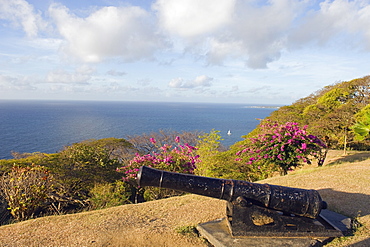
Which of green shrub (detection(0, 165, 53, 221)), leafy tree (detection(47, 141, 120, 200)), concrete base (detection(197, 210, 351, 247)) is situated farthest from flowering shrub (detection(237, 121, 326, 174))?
green shrub (detection(0, 165, 53, 221))

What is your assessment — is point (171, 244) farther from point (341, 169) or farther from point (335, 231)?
point (341, 169)

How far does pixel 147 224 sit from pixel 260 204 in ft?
7.62

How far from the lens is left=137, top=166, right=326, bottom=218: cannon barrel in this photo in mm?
4059

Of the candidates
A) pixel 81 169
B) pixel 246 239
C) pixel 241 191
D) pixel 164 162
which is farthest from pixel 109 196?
pixel 241 191

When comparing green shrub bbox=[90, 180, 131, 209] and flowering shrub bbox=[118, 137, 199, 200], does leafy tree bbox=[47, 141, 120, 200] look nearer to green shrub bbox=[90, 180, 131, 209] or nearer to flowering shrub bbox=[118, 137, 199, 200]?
flowering shrub bbox=[118, 137, 199, 200]

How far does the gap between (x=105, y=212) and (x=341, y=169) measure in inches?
331

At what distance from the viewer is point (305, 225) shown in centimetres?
438

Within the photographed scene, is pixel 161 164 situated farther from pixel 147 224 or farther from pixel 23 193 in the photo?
pixel 147 224

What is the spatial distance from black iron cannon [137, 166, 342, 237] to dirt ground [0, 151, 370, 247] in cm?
65

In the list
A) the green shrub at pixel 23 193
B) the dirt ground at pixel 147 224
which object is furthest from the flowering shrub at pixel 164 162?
the dirt ground at pixel 147 224

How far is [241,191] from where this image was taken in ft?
13.8

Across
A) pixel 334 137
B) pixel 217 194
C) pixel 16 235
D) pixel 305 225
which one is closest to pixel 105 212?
pixel 16 235

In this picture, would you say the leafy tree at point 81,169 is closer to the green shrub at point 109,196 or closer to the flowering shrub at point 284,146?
the green shrub at point 109,196

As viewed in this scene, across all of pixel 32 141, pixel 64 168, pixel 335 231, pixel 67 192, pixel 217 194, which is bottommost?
pixel 32 141
